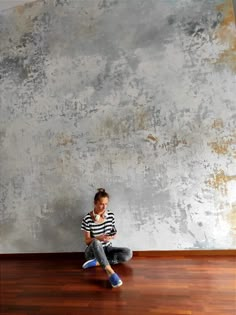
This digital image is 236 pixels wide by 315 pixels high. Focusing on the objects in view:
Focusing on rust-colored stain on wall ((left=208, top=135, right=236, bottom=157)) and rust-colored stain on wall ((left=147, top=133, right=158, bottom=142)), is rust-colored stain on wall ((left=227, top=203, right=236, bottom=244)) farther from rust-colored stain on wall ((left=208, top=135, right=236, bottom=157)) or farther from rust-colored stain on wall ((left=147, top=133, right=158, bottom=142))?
rust-colored stain on wall ((left=147, top=133, right=158, bottom=142))

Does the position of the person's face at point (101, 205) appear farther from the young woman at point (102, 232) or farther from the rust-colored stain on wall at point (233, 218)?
the rust-colored stain on wall at point (233, 218)

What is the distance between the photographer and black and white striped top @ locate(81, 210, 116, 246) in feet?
6.93

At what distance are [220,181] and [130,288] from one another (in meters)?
1.00

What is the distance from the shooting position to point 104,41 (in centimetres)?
236

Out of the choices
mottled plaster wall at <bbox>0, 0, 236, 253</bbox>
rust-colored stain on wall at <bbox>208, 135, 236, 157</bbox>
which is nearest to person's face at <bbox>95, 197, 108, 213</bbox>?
mottled plaster wall at <bbox>0, 0, 236, 253</bbox>

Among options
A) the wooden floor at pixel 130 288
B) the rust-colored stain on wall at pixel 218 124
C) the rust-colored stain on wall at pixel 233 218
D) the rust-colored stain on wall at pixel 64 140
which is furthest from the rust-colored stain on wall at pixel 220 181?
the rust-colored stain on wall at pixel 64 140

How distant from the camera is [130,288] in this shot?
1640mm

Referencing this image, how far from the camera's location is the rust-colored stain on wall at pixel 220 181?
209cm

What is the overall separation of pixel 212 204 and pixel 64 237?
120 cm

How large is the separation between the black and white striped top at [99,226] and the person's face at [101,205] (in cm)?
8

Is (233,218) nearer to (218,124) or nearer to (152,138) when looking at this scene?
(218,124)

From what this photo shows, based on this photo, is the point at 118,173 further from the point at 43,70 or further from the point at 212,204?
the point at 43,70

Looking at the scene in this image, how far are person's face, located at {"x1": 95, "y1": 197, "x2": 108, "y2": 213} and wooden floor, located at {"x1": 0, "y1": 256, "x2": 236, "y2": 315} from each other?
1.34ft

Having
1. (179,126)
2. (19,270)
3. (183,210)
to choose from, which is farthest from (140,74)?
(19,270)
